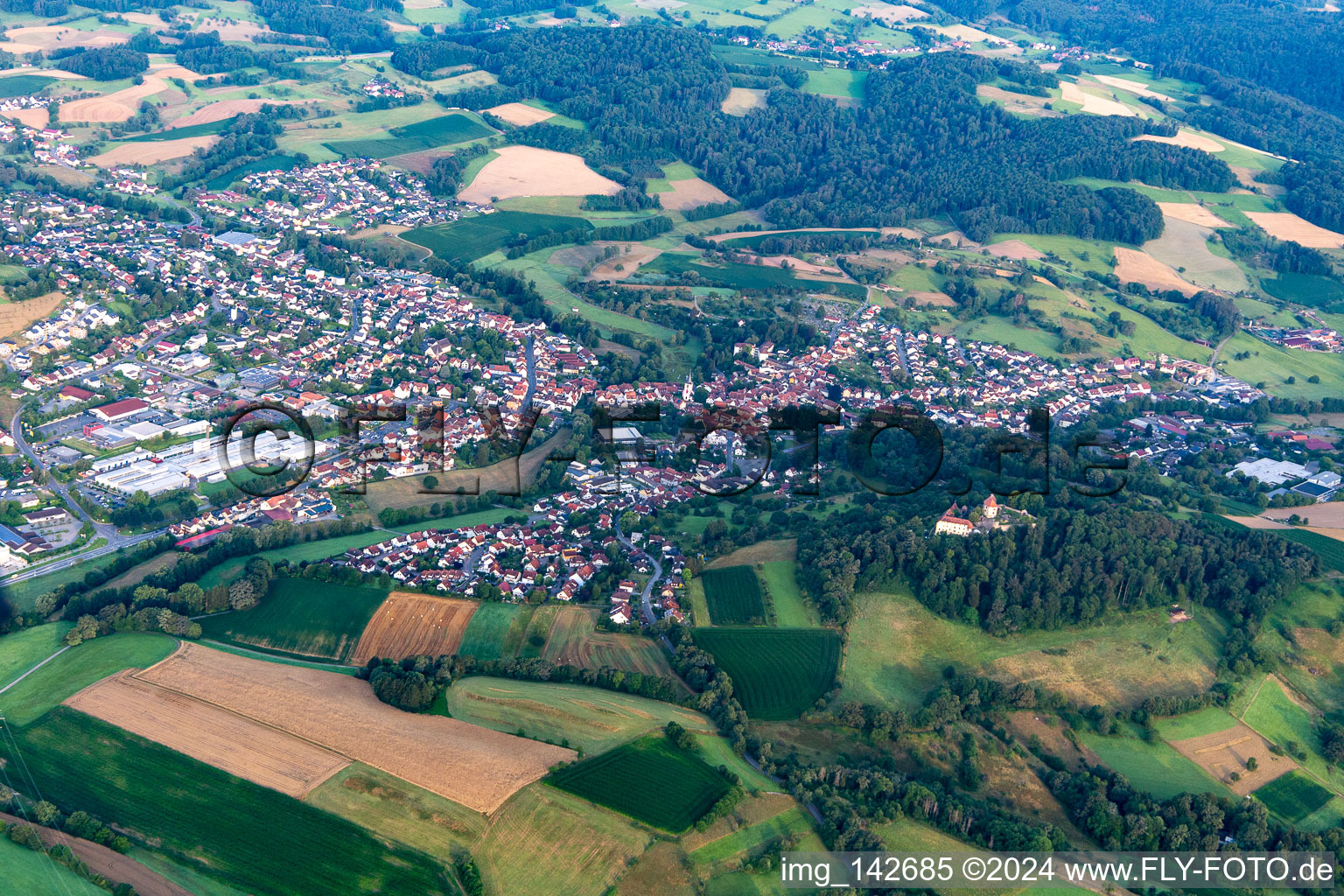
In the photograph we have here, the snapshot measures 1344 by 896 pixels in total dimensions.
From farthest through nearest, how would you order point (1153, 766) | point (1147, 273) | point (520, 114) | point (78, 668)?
point (520, 114) < point (1147, 273) < point (78, 668) < point (1153, 766)

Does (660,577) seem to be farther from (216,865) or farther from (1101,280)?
(1101,280)

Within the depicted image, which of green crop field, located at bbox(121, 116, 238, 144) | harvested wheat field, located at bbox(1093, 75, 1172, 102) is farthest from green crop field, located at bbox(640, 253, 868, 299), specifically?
harvested wheat field, located at bbox(1093, 75, 1172, 102)

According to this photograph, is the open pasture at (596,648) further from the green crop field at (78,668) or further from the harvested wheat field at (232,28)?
the harvested wheat field at (232,28)

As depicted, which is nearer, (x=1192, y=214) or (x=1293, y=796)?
(x=1293, y=796)

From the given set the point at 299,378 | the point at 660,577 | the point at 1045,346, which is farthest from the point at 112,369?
the point at 1045,346

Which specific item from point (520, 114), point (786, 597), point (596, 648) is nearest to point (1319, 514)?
point (786, 597)

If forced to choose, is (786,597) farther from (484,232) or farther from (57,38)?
(57,38)

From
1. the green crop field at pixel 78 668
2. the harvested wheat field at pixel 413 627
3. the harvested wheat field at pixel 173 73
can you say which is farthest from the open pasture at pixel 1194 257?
the harvested wheat field at pixel 173 73
